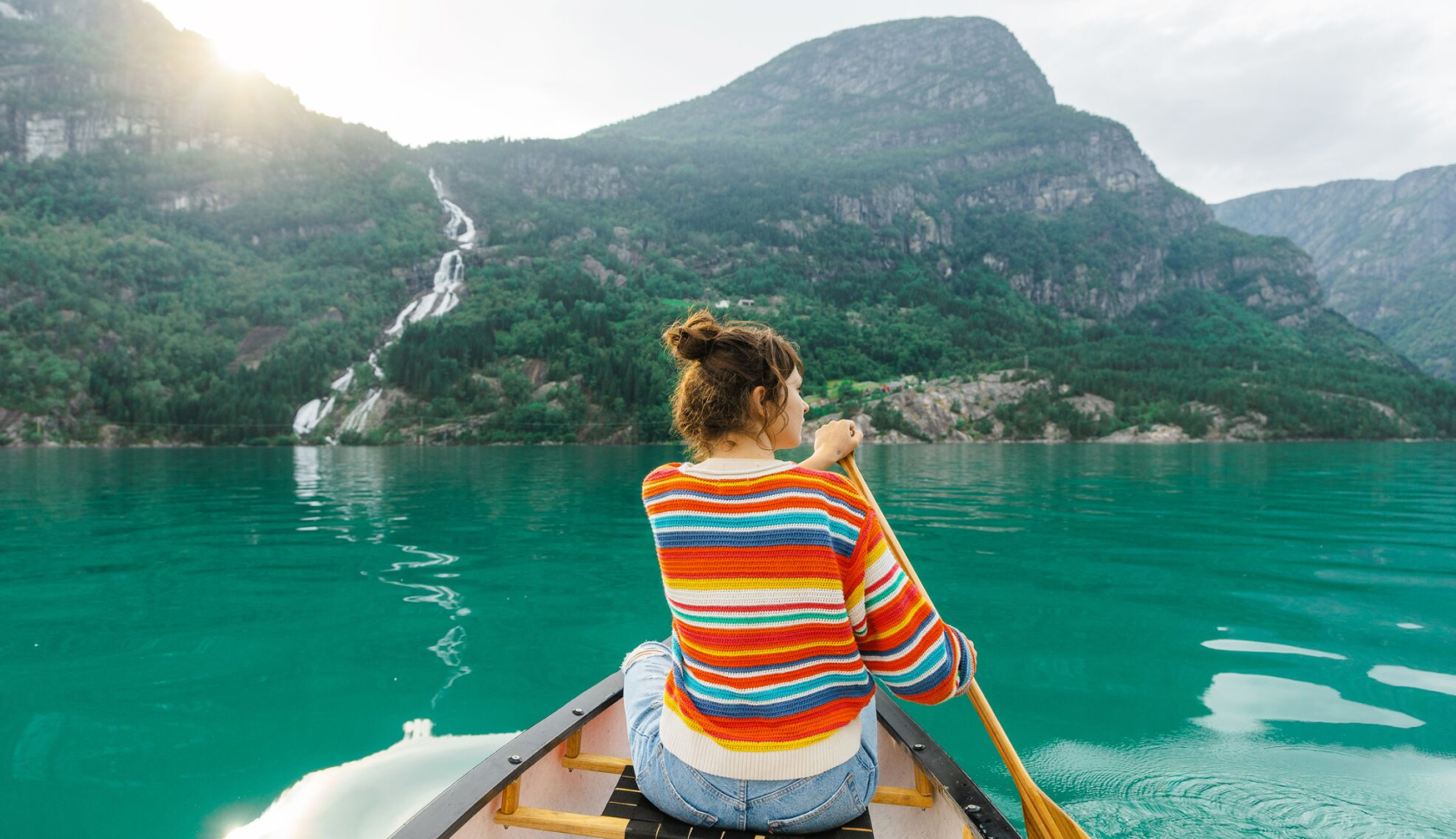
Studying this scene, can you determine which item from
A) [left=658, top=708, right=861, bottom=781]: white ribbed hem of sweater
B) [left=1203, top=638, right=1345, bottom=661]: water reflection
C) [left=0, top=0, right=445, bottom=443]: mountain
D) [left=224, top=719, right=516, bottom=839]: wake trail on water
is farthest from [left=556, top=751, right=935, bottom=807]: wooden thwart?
[left=0, top=0, right=445, bottom=443]: mountain

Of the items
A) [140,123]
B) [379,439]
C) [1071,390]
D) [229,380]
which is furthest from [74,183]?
[1071,390]

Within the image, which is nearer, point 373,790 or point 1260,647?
point 373,790

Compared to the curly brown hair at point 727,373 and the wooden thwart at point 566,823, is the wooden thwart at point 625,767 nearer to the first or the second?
the wooden thwart at point 566,823

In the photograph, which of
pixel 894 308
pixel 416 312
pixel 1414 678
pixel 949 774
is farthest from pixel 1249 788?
pixel 894 308

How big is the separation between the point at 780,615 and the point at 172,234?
168 m

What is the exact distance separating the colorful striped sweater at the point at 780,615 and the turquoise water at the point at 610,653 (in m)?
2.77

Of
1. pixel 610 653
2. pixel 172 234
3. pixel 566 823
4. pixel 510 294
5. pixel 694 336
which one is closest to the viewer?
pixel 694 336

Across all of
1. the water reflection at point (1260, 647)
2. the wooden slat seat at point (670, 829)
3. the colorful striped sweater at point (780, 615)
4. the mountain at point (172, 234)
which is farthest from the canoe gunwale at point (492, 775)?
the mountain at point (172, 234)

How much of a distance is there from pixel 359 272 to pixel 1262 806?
15369cm

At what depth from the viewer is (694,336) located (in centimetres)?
236

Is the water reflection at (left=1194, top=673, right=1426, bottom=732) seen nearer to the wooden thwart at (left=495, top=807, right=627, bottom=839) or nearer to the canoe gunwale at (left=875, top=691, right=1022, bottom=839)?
the canoe gunwale at (left=875, top=691, right=1022, bottom=839)

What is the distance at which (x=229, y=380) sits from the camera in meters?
91.8

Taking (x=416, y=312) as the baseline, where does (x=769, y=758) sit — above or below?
below

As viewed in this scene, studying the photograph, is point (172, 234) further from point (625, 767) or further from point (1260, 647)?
point (1260, 647)
